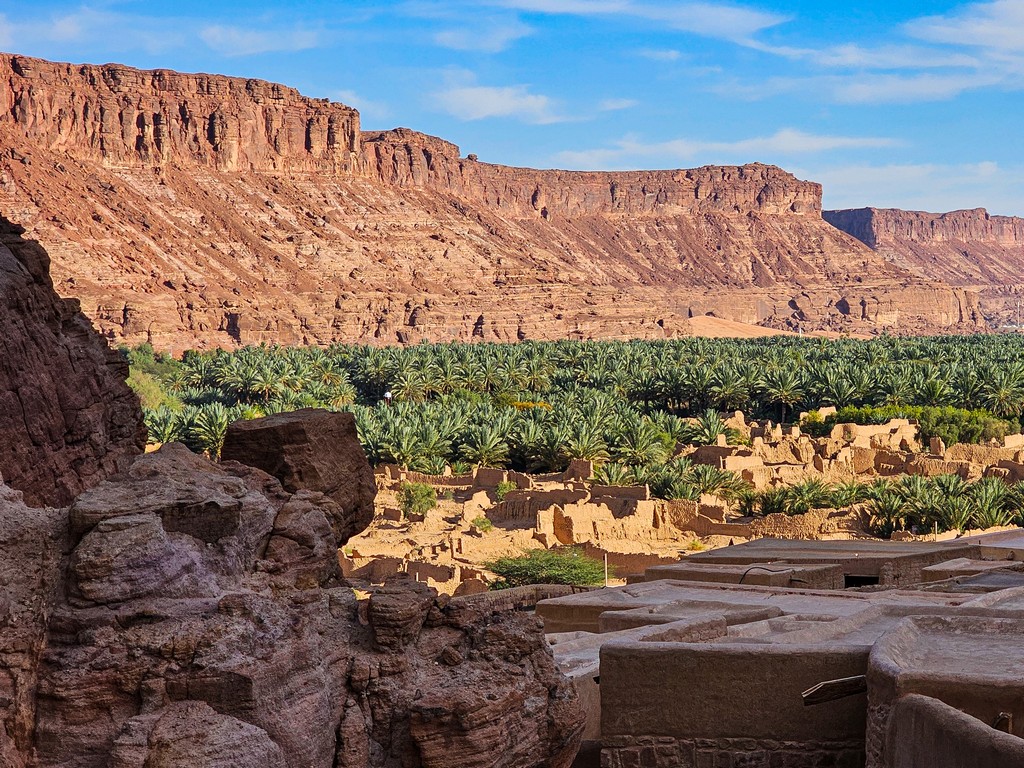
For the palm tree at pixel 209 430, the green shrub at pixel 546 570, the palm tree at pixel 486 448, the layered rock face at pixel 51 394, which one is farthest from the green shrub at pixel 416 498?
the layered rock face at pixel 51 394

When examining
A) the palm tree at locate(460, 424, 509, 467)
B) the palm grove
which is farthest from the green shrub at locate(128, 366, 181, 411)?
the palm tree at locate(460, 424, 509, 467)

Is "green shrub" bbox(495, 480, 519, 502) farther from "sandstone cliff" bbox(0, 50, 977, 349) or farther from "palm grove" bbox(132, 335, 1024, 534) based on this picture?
"sandstone cliff" bbox(0, 50, 977, 349)

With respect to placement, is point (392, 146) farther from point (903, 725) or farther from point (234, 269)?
point (903, 725)

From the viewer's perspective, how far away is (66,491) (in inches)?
293

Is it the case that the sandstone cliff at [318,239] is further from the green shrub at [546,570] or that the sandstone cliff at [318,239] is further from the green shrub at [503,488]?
the green shrub at [546,570]

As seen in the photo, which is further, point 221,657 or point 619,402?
point 619,402

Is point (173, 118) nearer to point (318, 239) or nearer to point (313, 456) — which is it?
point (318, 239)

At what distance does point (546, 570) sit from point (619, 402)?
2783 centimetres

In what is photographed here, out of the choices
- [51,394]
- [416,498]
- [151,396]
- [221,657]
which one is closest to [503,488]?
[416,498]

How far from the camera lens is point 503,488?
3206 centimetres

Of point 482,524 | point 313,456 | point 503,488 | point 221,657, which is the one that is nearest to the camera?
point 221,657

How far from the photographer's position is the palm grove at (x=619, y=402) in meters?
32.2

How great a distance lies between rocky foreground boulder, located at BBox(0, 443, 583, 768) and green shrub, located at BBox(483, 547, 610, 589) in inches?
624

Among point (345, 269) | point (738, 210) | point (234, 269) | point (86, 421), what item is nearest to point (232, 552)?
point (86, 421)
